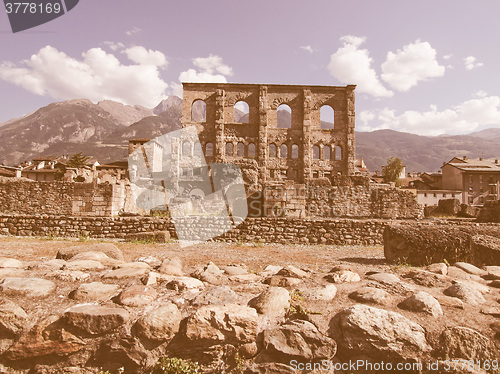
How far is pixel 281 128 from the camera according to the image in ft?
116

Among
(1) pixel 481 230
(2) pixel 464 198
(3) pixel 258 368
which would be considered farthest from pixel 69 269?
(2) pixel 464 198

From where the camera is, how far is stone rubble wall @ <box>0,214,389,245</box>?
428 inches

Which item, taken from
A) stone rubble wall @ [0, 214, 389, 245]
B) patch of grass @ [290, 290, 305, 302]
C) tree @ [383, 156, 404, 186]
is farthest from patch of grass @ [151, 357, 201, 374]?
tree @ [383, 156, 404, 186]

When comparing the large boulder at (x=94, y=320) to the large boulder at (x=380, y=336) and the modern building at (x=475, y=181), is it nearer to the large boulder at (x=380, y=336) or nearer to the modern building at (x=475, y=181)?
the large boulder at (x=380, y=336)

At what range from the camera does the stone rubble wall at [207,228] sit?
1088cm

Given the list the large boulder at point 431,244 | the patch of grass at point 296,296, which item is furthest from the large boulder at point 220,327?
the large boulder at point 431,244

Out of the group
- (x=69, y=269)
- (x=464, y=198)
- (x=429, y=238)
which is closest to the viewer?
(x=69, y=269)

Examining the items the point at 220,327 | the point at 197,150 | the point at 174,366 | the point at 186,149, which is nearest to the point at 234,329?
the point at 220,327

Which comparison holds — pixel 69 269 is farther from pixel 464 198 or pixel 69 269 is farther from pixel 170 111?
pixel 170 111

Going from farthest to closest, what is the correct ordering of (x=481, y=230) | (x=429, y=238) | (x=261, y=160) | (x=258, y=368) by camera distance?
(x=261, y=160) < (x=481, y=230) < (x=429, y=238) < (x=258, y=368)

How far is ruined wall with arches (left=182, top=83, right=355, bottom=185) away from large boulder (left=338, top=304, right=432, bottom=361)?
31.9 m

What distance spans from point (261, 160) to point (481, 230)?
28.5m

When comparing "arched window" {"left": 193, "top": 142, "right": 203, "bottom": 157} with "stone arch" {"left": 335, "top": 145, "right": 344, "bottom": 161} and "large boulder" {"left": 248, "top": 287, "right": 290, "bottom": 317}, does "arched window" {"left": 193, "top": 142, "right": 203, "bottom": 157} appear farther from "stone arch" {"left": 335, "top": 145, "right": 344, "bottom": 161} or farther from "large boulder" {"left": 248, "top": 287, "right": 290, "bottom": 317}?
"large boulder" {"left": 248, "top": 287, "right": 290, "bottom": 317}

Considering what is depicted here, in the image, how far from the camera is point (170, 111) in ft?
620
